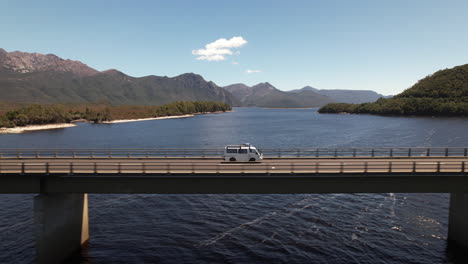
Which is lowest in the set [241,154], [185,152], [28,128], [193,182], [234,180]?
[28,128]

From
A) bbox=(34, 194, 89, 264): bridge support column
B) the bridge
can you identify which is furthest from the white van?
bbox=(34, 194, 89, 264): bridge support column

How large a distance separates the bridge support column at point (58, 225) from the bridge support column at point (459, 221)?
1417 inches

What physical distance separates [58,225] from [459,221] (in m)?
37.5

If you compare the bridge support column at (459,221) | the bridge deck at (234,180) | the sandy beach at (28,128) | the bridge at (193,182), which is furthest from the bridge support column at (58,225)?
the sandy beach at (28,128)

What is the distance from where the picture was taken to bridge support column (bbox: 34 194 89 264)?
2317 cm

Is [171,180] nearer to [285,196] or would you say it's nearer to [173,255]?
[173,255]

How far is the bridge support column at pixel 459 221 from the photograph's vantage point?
25.5 m

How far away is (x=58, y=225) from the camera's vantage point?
24406mm

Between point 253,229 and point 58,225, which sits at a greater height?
point 58,225

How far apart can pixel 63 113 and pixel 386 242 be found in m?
191

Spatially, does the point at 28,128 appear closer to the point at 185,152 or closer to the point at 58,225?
the point at 185,152

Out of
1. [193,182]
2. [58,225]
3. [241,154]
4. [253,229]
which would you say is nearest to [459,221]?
[253,229]

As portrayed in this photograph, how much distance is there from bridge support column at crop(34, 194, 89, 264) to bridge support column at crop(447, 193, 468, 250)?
3599 cm

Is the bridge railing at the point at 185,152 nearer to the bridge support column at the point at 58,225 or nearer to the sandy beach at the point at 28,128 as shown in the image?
the bridge support column at the point at 58,225
